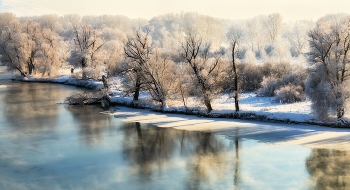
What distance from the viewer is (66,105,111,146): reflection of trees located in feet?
59.4

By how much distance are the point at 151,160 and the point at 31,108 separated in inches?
712

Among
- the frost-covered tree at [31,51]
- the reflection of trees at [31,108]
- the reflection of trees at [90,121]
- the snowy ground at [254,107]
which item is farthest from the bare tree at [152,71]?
the frost-covered tree at [31,51]

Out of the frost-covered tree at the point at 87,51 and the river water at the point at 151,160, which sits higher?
the frost-covered tree at the point at 87,51

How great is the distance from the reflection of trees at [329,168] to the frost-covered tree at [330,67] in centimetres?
427

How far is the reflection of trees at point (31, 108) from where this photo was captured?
21453 millimetres

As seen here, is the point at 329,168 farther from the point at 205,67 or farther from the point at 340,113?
the point at 205,67

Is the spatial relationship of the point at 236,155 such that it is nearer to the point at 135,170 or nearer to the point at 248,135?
the point at 248,135

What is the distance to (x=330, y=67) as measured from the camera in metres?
18.3

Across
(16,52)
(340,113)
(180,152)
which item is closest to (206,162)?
(180,152)

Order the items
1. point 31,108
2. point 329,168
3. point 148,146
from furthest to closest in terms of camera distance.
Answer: point 31,108
point 148,146
point 329,168

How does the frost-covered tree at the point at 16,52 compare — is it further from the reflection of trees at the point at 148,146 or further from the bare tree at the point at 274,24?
the bare tree at the point at 274,24

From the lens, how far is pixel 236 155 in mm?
14406

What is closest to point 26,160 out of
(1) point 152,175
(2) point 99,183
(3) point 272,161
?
(2) point 99,183

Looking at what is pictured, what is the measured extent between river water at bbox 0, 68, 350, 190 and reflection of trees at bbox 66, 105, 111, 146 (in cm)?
7
